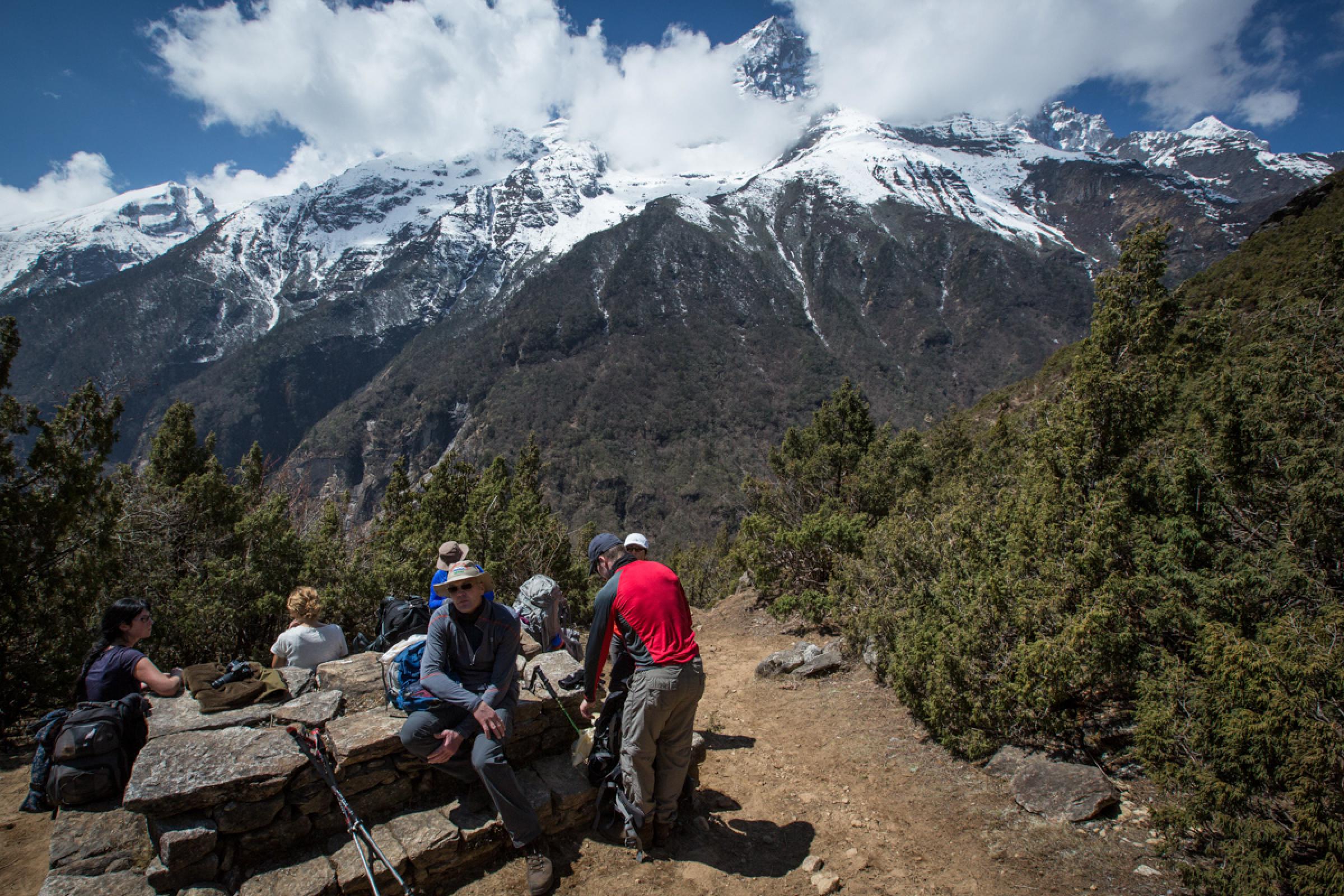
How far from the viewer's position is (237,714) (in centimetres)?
385

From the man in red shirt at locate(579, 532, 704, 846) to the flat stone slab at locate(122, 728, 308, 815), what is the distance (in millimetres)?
1754

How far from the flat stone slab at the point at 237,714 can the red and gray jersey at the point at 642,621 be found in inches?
70.4

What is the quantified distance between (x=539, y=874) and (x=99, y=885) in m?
2.23

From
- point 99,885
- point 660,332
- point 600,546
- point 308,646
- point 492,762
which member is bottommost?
point 99,885

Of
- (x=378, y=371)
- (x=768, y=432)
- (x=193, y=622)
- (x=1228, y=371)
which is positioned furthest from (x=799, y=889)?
(x=378, y=371)

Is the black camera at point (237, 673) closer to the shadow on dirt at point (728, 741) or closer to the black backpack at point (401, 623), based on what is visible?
the black backpack at point (401, 623)

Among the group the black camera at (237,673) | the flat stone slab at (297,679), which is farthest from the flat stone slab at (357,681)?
the black camera at (237,673)

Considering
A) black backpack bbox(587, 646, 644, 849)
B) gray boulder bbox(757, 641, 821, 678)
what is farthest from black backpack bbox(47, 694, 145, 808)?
gray boulder bbox(757, 641, 821, 678)

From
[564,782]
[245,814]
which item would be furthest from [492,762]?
[245,814]

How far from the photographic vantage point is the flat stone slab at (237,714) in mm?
3732

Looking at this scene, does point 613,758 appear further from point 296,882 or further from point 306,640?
point 306,640

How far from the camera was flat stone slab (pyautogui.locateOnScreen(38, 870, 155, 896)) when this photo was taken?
10.0ft

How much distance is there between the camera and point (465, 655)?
376 centimetres

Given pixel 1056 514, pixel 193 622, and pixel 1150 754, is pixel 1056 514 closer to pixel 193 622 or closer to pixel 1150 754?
pixel 1150 754
